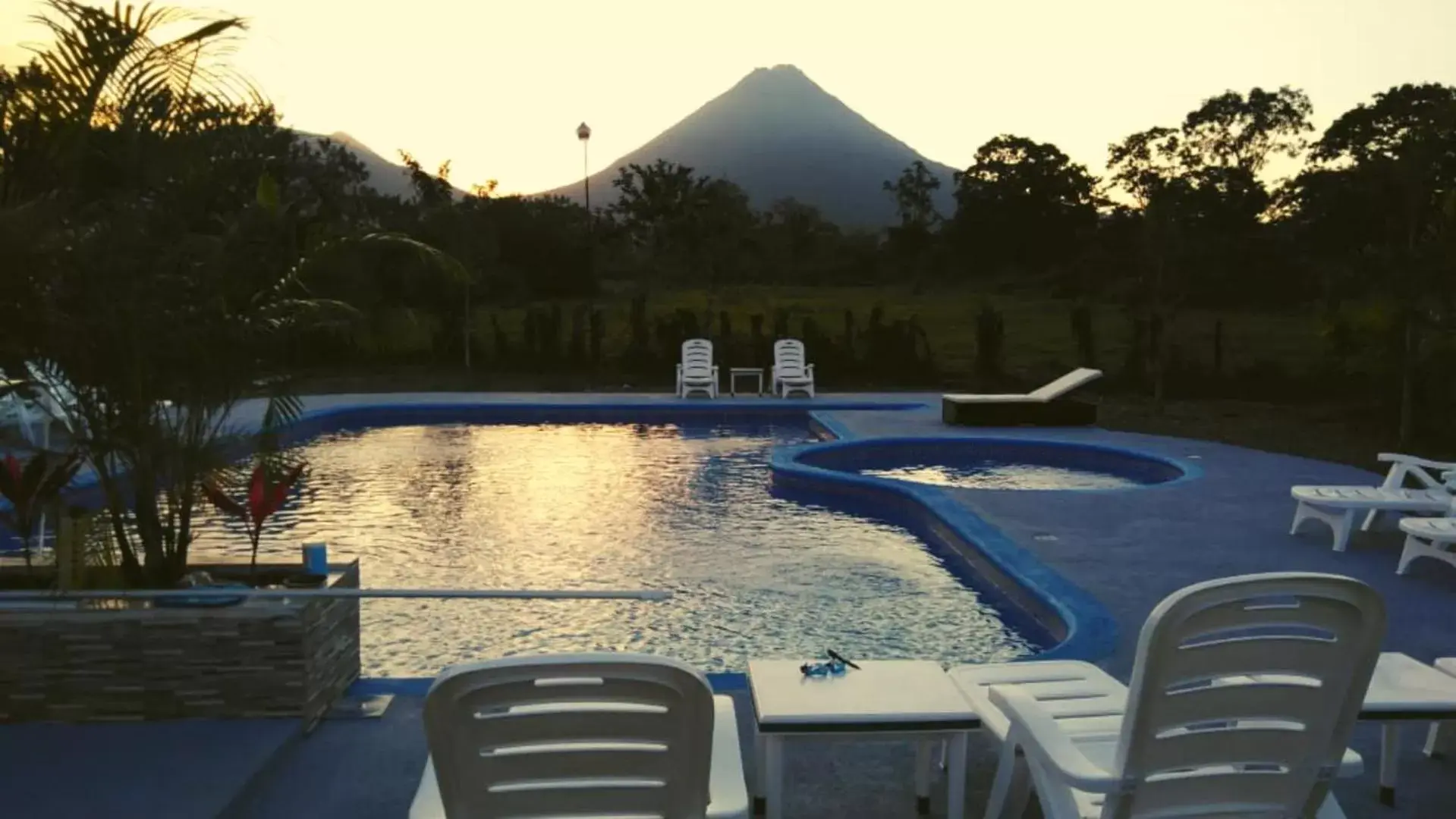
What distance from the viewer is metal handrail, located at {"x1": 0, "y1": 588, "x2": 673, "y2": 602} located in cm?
287

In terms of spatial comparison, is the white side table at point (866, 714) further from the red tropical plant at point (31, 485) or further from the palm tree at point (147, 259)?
the red tropical plant at point (31, 485)

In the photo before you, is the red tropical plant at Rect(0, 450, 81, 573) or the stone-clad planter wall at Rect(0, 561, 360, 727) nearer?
the stone-clad planter wall at Rect(0, 561, 360, 727)

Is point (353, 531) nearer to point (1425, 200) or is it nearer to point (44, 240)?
point (44, 240)

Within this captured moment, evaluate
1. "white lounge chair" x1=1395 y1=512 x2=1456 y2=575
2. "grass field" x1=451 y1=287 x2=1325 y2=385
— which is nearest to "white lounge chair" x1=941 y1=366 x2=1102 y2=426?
"grass field" x1=451 y1=287 x2=1325 y2=385

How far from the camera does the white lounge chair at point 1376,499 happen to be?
6.03m

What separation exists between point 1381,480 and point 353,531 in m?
7.07

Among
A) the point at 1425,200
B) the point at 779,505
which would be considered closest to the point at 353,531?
the point at 779,505

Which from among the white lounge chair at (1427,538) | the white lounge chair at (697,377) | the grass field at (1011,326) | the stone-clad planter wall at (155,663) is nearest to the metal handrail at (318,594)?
the stone-clad planter wall at (155,663)

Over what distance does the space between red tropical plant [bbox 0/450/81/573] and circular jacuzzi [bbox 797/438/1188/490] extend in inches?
268

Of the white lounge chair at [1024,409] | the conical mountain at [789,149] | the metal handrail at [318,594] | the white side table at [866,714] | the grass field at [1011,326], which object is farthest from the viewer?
the conical mountain at [789,149]

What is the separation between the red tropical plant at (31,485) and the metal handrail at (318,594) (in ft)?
0.75

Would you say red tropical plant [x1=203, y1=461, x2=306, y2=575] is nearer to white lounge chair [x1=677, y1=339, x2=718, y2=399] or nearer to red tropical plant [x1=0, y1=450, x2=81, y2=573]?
red tropical plant [x1=0, y1=450, x2=81, y2=573]

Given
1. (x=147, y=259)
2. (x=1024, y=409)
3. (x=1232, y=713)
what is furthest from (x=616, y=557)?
(x=1024, y=409)

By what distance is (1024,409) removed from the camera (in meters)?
11.9
